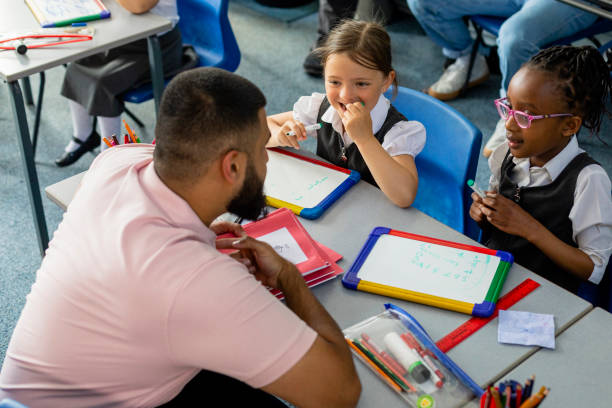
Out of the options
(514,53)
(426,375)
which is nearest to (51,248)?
(426,375)

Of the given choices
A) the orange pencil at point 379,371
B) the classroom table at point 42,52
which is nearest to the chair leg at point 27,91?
the classroom table at point 42,52

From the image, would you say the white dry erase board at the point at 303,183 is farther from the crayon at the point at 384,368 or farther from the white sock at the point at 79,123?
the white sock at the point at 79,123

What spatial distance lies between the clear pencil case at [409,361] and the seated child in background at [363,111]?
0.48 m

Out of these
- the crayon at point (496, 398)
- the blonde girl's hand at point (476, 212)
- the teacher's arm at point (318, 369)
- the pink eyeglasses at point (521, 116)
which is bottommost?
the blonde girl's hand at point (476, 212)

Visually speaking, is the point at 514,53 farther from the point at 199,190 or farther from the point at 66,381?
the point at 66,381

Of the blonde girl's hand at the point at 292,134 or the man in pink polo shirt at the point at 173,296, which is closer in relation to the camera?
the man in pink polo shirt at the point at 173,296

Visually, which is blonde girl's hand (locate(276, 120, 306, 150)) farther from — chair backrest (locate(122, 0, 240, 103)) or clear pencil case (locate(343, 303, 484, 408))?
chair backrest (locate(122, 0, 240, 103))

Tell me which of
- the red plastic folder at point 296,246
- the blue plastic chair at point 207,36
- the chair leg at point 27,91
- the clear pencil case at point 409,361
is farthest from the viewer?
the chair leg at point 27,91

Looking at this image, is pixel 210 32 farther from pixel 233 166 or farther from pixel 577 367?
pixel 577 367

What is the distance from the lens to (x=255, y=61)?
3885 mm

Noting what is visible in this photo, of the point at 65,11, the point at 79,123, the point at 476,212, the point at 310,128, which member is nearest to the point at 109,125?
the point at 79,123

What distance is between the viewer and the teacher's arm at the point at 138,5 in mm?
2482

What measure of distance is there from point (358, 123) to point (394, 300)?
0.54 m

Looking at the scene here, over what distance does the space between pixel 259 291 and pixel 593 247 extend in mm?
918
